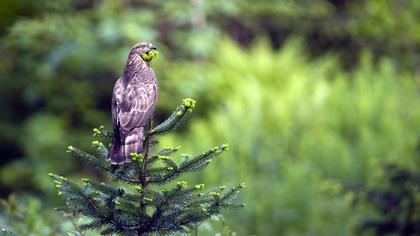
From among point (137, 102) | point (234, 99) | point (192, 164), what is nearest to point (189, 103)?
point (192, 164)

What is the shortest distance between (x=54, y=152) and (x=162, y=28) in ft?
9.41

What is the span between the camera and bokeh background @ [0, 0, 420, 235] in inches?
402

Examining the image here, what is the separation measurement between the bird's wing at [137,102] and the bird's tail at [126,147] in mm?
74

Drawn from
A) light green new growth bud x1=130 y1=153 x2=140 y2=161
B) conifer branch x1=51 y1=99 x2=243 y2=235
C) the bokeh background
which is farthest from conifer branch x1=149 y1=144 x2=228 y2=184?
the bokeh background

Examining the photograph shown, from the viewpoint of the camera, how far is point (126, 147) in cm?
386

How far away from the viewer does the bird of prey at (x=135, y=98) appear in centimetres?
399

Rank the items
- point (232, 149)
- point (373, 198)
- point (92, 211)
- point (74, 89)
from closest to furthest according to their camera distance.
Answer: point (92, 211), point (373, 198), point (232, 149), point (74, 89)

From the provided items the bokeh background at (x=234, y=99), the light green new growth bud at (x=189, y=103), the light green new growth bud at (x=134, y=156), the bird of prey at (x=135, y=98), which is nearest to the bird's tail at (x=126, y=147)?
the bird of prey at (x=135, y=98)

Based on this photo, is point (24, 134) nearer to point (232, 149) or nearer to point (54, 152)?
point (54, 152)

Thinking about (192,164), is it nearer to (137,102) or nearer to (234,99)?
(137,102)

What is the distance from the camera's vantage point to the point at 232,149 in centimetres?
1162

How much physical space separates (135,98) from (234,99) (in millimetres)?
9685

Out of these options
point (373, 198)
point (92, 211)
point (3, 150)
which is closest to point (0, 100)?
point (3, 150)

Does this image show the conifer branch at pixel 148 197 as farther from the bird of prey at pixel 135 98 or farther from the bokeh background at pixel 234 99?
the bokeh background at pixel 234 99
